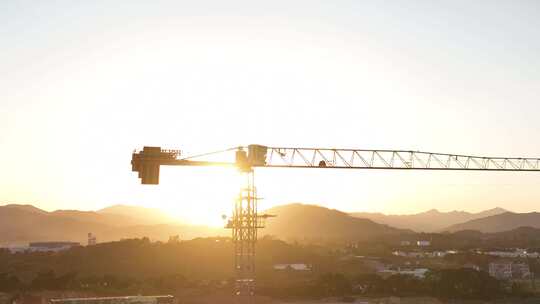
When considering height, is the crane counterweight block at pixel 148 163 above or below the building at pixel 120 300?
above

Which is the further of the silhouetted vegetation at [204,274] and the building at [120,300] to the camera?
A: the silhouetted vegetation at [204,274]

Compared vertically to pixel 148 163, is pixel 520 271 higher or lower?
lower

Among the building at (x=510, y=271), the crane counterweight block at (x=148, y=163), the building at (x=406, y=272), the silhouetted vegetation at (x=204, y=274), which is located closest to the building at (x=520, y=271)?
the building at (x=510, y=271)

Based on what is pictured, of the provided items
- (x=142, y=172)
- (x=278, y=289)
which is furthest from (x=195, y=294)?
(x=142, y=172)

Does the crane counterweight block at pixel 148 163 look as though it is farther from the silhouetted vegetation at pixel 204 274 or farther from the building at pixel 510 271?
the building at pixel 510 271

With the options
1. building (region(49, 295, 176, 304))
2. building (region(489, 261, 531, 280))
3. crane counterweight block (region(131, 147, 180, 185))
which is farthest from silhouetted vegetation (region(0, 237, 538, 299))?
crane counterweight block (region(131, 147, 180, 185))

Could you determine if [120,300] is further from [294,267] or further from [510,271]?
[510,271]

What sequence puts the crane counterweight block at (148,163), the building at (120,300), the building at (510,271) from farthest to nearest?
the building at (510,271)
the crane counterweight block at (148,163)
the building at (120,300)

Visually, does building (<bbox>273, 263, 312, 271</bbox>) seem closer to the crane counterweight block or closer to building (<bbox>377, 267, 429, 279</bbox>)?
building (<bbox>377, 267, 429, 279</bbox>)

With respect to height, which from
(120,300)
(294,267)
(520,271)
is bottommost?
(120,300)

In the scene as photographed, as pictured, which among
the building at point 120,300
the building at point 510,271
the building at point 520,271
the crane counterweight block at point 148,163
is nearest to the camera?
the building at point 120,300

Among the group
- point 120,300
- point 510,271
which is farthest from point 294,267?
point 120,300

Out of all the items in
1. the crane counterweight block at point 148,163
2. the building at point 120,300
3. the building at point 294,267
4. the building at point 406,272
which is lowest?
the building at point 120,300

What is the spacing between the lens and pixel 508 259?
563 ft
